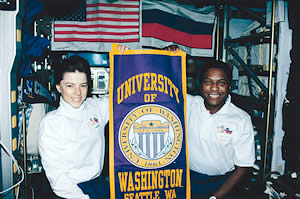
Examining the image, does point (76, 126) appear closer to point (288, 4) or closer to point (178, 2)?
point (288, 4)

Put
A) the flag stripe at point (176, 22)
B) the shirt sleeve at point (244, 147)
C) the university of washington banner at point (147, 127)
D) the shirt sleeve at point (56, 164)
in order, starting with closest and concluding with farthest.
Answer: the shirt sleeve at point (56, 164) < the university of washington banner at point (147, 127) < the shirt sleeve at point (244, 147) < the flag stripe at point (176, 22)

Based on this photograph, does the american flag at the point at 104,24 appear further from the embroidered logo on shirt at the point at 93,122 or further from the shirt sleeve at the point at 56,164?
the shirt sleeve at the point at 56,164

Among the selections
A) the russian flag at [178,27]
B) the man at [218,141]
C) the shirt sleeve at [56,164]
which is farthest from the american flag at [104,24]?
the shirt sleeve at [56,164]

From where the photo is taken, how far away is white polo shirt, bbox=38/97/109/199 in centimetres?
197

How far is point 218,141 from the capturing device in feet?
7.86

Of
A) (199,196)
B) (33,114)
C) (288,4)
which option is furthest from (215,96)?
(33,114)

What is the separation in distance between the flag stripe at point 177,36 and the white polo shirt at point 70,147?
2357 mm

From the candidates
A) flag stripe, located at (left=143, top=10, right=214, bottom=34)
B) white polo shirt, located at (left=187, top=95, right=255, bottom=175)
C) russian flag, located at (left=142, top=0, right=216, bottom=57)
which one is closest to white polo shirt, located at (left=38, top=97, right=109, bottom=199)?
white polo shirt, located at (left=187, top=95, right=255, bottom=175)

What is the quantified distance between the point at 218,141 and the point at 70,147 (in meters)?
1.28

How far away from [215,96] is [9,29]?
1704 mm

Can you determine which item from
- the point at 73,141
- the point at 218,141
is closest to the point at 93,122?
the point at 73,141

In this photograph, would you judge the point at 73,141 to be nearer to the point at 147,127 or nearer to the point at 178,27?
the point at 147,127

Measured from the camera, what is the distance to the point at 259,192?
8.19 ft

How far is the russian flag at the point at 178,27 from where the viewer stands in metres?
4.23
